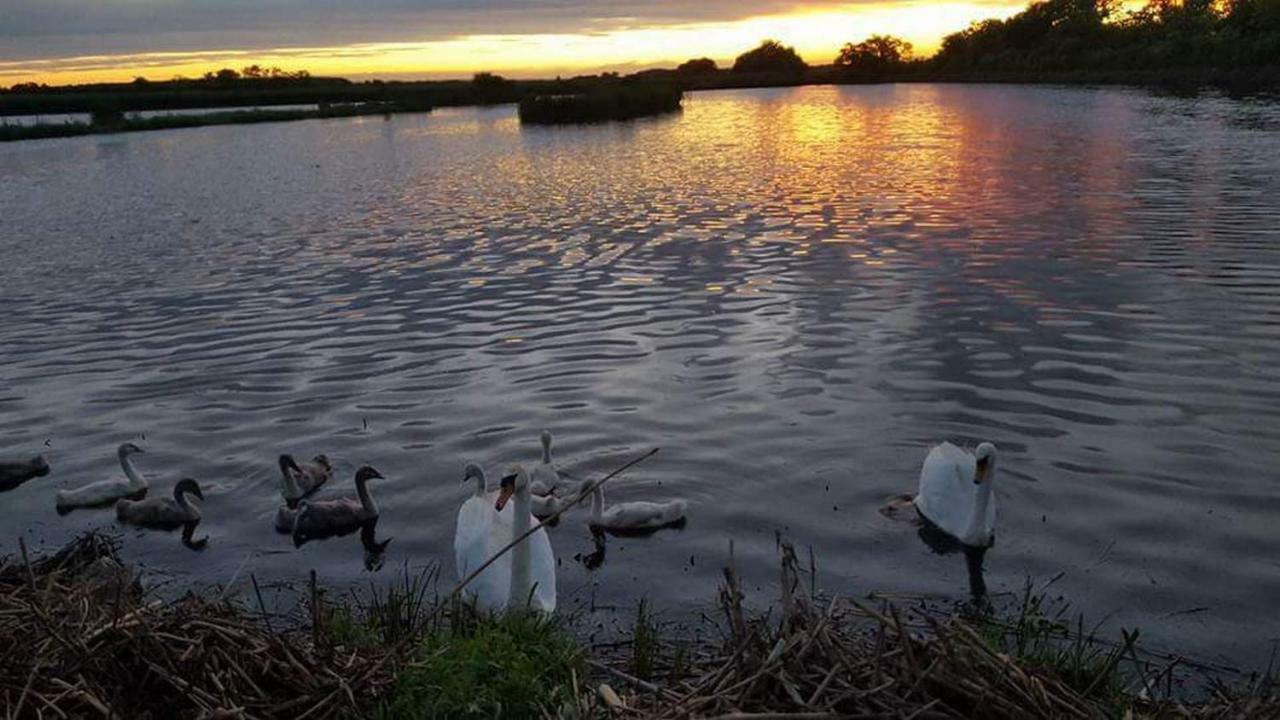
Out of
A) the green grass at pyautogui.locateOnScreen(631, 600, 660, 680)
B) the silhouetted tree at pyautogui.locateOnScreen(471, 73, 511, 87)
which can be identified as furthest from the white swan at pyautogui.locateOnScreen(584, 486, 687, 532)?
the silhouetted tree at pyautogui.locateOnScreen(471, 73, 511, 87)

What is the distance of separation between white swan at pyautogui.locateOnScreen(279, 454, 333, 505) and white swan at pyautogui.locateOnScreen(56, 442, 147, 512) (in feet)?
4.86

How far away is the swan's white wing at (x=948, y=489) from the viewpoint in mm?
9523

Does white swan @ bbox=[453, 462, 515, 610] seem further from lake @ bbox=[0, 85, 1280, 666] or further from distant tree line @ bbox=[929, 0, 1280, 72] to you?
distant tree line @ bbox=[929, 0, 1280, 72]

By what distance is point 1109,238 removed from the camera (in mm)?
21484

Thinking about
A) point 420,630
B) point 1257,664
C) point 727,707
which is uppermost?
point 727,707

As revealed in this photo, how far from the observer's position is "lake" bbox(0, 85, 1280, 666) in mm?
9625

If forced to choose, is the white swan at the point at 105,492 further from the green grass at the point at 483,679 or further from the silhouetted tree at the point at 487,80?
the silhouetted tree at the point at 487,80

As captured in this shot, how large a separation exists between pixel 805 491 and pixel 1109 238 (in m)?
13.8

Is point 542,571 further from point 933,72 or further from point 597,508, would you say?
point 933,72

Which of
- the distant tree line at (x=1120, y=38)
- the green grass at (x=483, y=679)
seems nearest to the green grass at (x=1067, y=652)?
the green grass at (x=483, y=679)

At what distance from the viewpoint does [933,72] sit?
512 ft

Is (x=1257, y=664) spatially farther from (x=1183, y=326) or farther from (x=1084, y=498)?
(x=1183, y=326)

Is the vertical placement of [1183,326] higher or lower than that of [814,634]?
lower

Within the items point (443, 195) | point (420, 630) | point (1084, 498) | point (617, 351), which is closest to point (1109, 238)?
point (617, 351)
